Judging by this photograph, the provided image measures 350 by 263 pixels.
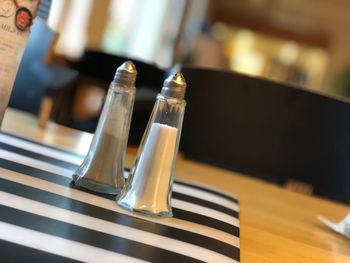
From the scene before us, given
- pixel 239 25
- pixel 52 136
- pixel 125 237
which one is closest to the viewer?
pixel 125 237

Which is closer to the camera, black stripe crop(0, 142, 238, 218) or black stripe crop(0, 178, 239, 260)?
black stripe crop(0, 178, 239, 260)

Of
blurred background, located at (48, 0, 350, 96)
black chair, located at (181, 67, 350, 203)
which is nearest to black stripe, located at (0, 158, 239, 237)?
black chair, located at (181, 67, 350, 203)

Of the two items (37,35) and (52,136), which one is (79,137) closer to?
(52,136)

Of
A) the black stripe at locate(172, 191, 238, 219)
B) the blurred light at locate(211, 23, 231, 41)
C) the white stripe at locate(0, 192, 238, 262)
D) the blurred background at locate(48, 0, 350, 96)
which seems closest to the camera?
the white stripe at locate(0, 192, 238, 262)

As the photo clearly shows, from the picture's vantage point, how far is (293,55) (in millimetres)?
6289

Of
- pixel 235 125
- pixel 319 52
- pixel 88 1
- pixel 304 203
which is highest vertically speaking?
pixel 319 52

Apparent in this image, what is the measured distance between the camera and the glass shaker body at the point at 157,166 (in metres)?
0.60

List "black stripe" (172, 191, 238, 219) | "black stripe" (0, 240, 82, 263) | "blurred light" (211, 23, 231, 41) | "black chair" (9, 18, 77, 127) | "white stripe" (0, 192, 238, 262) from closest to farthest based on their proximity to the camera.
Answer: "black stripe" (0, 240, 82, 263), "white stripe" (0, 192, 238, 262), "black stripe" (172, 191, 238, 219), "black chair" (9, 18, 77, 127), "blurred light" (211, 23, 231, 41)

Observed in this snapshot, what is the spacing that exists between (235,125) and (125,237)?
3.09 ft

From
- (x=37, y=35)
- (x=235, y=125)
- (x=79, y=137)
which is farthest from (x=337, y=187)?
(x=37, y=35)

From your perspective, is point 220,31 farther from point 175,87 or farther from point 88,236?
point 88,236

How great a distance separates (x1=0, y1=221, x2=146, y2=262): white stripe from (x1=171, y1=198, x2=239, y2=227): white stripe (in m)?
0.25

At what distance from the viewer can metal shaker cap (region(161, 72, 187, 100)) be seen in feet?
2.04

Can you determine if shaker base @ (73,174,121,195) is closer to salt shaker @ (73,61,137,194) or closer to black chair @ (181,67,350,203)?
salt shaker @ (73,61,137,194)
